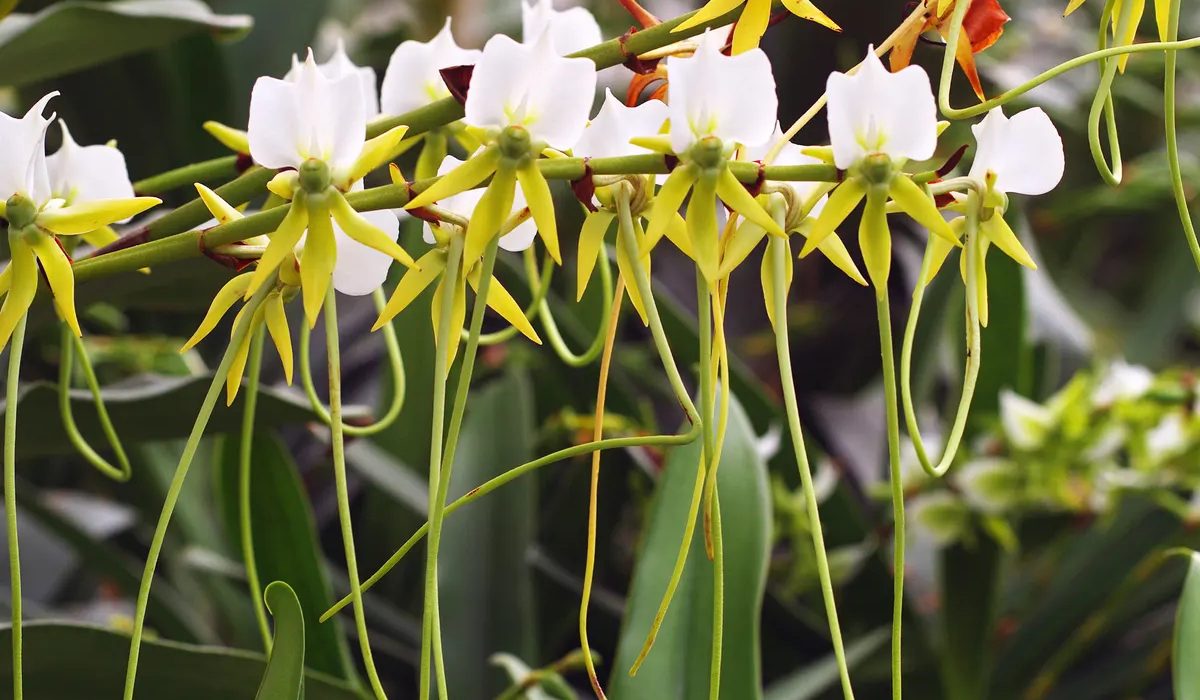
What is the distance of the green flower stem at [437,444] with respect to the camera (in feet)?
0.53

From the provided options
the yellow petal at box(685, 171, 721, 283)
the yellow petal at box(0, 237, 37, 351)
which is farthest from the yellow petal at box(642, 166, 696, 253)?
the yellow petal at box(0, 237, 37, 351)

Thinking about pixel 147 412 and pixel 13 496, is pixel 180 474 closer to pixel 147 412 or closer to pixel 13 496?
pixel 13 496

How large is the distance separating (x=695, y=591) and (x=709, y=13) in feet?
0.61

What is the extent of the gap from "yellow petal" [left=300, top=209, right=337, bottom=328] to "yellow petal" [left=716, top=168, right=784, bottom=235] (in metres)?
0.06

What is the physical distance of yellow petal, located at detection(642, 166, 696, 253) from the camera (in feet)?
0.57

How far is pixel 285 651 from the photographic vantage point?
0.20m

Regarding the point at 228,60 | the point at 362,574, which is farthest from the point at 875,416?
the point at 228,60

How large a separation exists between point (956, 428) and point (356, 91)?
4.2 inches

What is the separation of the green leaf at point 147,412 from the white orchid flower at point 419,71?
8 centimetres

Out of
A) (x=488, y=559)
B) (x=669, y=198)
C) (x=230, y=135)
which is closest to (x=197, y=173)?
(x=230, y=135)

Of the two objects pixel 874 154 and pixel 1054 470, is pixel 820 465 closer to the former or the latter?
pixel 1054 470

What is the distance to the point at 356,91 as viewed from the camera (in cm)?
17

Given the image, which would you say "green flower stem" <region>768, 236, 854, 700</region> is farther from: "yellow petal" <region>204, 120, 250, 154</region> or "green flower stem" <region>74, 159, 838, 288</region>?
"yellow petal" <region>204, 120, 250, 154</region>

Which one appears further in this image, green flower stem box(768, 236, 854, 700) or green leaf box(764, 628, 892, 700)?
green leaf box(764, 628, 892, 700)
